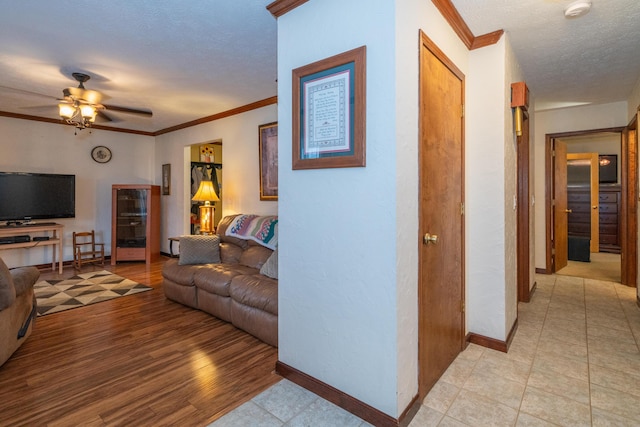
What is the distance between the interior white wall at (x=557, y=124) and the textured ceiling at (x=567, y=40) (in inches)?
20.5

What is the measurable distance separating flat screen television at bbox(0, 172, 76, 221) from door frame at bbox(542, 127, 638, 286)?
702cm

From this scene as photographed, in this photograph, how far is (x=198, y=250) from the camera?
11.7 feet

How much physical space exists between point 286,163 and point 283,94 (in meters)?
0.42

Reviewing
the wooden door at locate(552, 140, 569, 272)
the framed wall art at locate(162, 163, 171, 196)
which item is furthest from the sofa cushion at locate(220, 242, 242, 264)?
the wooden door at locate(552, 140, 569, 272)

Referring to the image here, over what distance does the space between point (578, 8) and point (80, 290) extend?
5.33 meters

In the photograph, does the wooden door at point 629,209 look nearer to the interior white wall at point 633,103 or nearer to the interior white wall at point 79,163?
the interior white wall at point 633,103

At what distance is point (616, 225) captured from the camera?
6289 mm

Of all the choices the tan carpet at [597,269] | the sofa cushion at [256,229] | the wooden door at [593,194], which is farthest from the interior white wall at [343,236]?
the wooden door at [593,194]

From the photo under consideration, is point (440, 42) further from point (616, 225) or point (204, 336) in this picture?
point (616, 225)

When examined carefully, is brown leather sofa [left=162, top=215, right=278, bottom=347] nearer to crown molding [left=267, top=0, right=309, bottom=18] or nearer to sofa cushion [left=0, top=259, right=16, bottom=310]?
sofa cushion [left=0, top=259, right=16, bottom=310]

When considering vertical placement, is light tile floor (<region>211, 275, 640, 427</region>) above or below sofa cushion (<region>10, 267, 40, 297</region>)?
below

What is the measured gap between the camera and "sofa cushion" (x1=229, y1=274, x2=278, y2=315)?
249 cm

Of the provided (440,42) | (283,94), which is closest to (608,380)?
(440,42)

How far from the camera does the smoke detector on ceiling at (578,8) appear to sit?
6.57 ft
